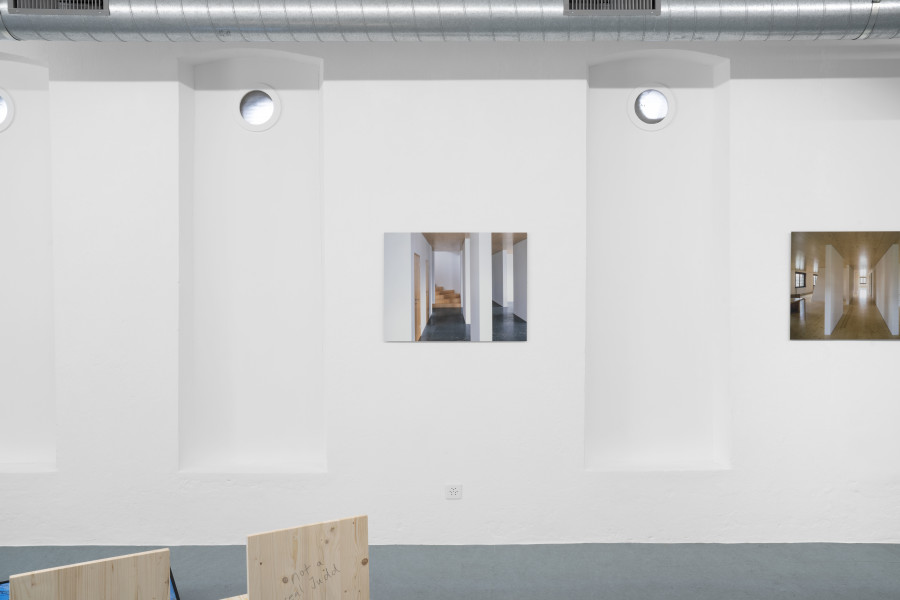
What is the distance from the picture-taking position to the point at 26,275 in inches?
154

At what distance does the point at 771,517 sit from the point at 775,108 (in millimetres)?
2656

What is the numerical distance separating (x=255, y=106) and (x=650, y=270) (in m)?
2.96

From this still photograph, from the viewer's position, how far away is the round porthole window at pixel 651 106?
390 cm

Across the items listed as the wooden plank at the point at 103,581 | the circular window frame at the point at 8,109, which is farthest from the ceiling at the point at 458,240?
the circular window frame at the point at 8,109

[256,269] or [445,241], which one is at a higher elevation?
[445,241]

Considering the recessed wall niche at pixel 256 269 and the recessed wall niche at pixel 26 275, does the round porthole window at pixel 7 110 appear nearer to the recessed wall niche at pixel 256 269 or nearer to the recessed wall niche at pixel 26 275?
the recessed wall niche at pixel 26 275

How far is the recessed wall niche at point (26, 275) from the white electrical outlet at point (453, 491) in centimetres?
275

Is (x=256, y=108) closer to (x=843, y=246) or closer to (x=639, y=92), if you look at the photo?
(x=639, y=92)

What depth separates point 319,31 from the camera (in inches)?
124

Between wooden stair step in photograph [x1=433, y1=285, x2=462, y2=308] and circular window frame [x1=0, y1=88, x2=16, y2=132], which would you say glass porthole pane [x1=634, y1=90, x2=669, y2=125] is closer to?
wooden stair step in photograph [x1=433, y1=285, x2=462, y2=308]

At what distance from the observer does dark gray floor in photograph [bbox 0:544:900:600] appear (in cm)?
312

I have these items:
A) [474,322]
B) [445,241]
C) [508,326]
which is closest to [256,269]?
[445,241]

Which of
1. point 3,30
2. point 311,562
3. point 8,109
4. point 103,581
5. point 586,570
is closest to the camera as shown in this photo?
point 103,581

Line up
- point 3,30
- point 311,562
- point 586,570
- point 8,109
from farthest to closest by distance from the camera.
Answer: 1. point 8,109
2. point 586,570
3. point 3,30
4. point 311,562
